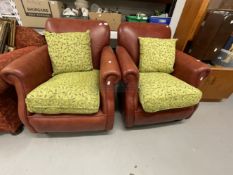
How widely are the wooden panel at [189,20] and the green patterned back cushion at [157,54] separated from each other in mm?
273

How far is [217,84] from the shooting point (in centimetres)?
169

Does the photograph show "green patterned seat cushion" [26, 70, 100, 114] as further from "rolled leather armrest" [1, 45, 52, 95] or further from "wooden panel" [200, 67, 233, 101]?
"wooden panel" [200, 67, 233, 101]

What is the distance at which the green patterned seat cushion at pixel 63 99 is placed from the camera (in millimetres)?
1058

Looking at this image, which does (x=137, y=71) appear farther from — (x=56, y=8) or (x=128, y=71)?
(x=56, y=8)

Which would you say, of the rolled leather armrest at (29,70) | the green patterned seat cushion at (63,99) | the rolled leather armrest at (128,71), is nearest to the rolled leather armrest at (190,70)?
the rolled leather armrest at (128,71)

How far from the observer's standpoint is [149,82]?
130 centimetres

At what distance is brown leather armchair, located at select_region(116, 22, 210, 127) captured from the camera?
1.18 meters

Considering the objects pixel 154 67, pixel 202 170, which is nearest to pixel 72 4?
pixel 154 67

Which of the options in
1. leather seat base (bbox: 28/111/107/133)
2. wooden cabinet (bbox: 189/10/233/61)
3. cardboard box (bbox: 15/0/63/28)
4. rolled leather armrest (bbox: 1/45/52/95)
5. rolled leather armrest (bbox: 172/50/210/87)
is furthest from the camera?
cardboard box (bbox: 15/0/63/28)

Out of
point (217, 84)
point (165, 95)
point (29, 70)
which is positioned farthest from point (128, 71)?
point (217, 84)

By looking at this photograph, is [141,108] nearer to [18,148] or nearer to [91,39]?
[91,39]

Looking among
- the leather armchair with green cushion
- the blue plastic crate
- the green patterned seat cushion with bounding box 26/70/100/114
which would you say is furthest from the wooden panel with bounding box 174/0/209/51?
the leather armchair with green cushion

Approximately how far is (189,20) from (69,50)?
1.24 meters

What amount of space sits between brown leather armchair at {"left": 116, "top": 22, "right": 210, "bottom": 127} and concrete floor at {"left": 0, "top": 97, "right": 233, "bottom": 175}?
0.16m
